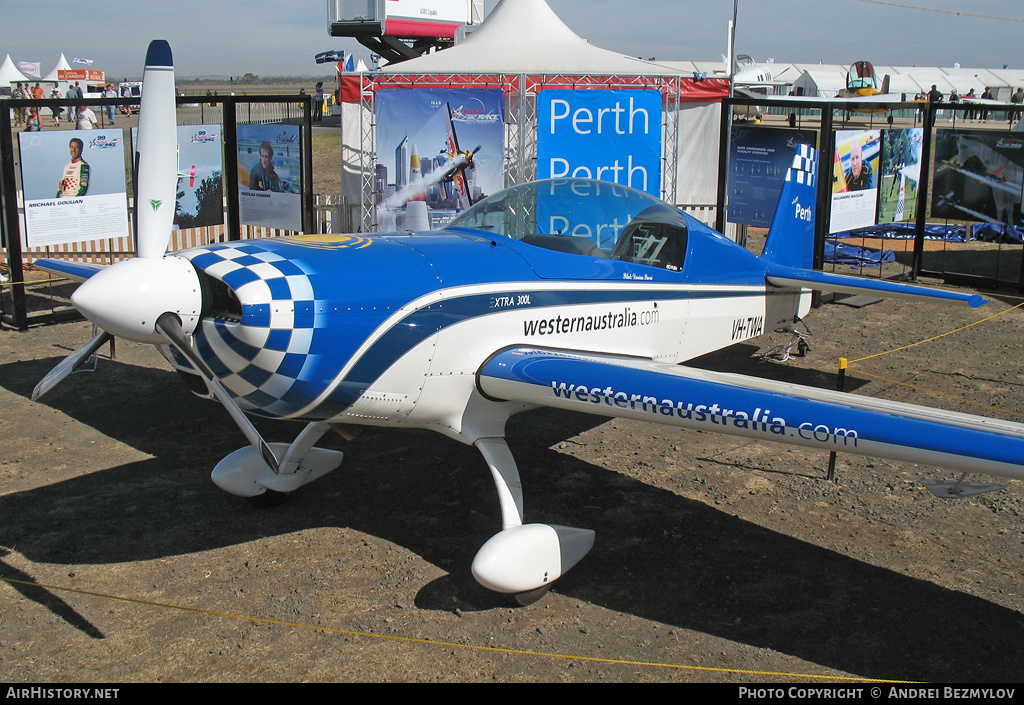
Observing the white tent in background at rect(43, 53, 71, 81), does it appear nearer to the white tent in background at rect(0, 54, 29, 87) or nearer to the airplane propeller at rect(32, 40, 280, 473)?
the white tent in background at rect(0, 54, 29, 87)

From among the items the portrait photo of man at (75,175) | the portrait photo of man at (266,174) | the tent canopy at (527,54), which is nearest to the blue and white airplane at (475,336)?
the portrait photo of man at (75,175)

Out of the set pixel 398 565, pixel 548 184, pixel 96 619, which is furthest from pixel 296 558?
pixel 548 184

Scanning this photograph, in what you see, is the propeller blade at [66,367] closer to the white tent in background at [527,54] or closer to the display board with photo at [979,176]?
the white tent in background at [527,54]

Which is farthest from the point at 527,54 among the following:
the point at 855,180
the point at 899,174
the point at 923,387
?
the point at 923,387

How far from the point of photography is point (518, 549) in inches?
180

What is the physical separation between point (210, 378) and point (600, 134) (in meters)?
8.93

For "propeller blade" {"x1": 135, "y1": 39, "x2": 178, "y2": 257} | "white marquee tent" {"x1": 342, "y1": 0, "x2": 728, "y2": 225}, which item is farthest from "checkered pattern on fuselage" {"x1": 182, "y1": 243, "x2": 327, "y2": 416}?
"white marquee tent" {"x1": 342, "y1": 0, "x2": 728, "y2": 225}

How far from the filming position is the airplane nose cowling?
3910 mm

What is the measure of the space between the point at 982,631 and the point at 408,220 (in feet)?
29.5

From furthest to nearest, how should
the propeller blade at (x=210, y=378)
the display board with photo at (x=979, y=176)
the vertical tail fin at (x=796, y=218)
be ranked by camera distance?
the display board with photo at (x=979, y=176)
the vertical tail fin at (x=796, y=218)
the propeller blade at (x=210, y=378)

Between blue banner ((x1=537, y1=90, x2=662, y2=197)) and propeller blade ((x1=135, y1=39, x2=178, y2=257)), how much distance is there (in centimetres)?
785

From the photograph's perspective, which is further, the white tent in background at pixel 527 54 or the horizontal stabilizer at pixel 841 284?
the white tent in background at pixel 527 54

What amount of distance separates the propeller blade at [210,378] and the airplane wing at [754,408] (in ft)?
4.41

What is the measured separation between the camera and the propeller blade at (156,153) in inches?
166
